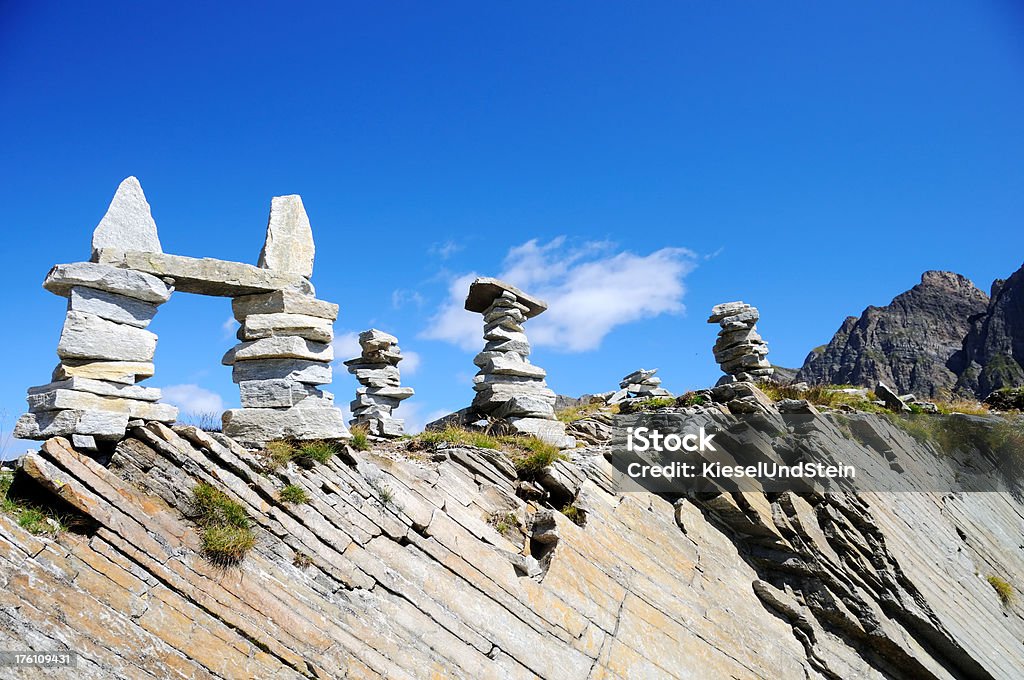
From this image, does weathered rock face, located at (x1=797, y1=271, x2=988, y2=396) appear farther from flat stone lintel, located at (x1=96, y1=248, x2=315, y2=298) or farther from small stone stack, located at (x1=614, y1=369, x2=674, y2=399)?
flat stone lintel, located at (x1=96, y1=248, x2=315, y2=298)

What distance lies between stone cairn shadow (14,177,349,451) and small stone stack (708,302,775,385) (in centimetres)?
1680

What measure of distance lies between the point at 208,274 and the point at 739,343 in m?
18.9

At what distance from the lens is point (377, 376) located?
1922 centimetres

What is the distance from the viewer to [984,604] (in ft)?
42.2

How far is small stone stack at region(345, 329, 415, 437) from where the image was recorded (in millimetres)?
19141

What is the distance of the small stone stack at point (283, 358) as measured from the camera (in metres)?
8.80

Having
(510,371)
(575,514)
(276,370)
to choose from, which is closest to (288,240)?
(276,370)

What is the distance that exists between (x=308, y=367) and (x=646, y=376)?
1864 cm

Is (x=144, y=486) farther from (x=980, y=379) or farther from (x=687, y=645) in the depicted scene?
(x=980, y=379)

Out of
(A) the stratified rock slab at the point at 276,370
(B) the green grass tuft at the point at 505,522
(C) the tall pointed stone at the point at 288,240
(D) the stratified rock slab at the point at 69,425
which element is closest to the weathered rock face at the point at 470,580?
(B) the green grass tuft at the point at 505,522

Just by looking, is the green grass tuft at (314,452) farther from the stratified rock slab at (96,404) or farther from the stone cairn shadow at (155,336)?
the stratified rock slab at (96,404)

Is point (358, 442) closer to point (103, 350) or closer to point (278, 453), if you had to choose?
point (278, 453)

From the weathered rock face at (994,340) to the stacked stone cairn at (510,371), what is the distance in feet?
196

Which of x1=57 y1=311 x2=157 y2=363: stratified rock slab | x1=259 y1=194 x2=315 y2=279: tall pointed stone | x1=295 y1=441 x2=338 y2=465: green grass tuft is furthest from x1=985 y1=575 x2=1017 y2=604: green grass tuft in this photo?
x1=57 y1=311 x2=157 y2=363: stratified rock slab
